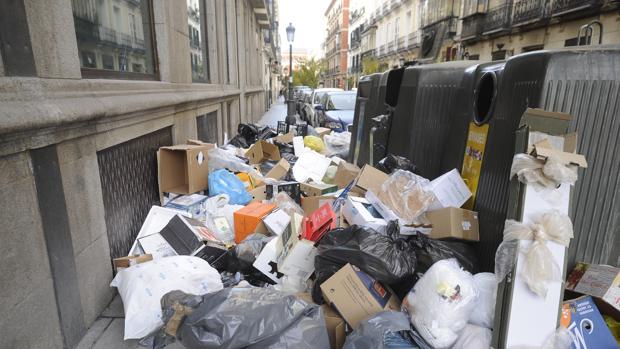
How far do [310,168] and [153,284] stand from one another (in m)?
2.78

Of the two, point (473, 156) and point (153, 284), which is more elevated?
point (473, 156)

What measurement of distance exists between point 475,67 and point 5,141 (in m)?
2.96

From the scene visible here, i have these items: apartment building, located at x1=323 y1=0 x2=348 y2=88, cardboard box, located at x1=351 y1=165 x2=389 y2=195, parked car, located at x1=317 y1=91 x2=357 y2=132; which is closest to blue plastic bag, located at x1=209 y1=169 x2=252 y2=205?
cardboard box, located at x1=351 y1=165 x2=389 y2=195

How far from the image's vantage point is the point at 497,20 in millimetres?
18703

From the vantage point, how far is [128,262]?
250cm

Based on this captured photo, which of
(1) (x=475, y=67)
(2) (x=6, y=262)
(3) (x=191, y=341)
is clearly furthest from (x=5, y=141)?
(1) (x=475, y=67)

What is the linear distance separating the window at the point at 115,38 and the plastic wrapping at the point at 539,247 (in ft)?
8.93

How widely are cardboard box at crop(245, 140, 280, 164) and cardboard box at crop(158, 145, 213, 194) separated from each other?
140 centimetres

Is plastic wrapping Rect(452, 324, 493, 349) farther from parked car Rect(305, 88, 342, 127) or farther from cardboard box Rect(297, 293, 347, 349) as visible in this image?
parked car Rect(305, 88, 342, 127)

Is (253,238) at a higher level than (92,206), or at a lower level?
lower

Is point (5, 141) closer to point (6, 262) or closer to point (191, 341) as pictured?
point (6, 262)

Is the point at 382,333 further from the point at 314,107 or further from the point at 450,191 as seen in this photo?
the point at 314,107

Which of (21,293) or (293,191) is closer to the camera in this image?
(21,293)

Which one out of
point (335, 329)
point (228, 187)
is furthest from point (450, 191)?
point (228, 187)
